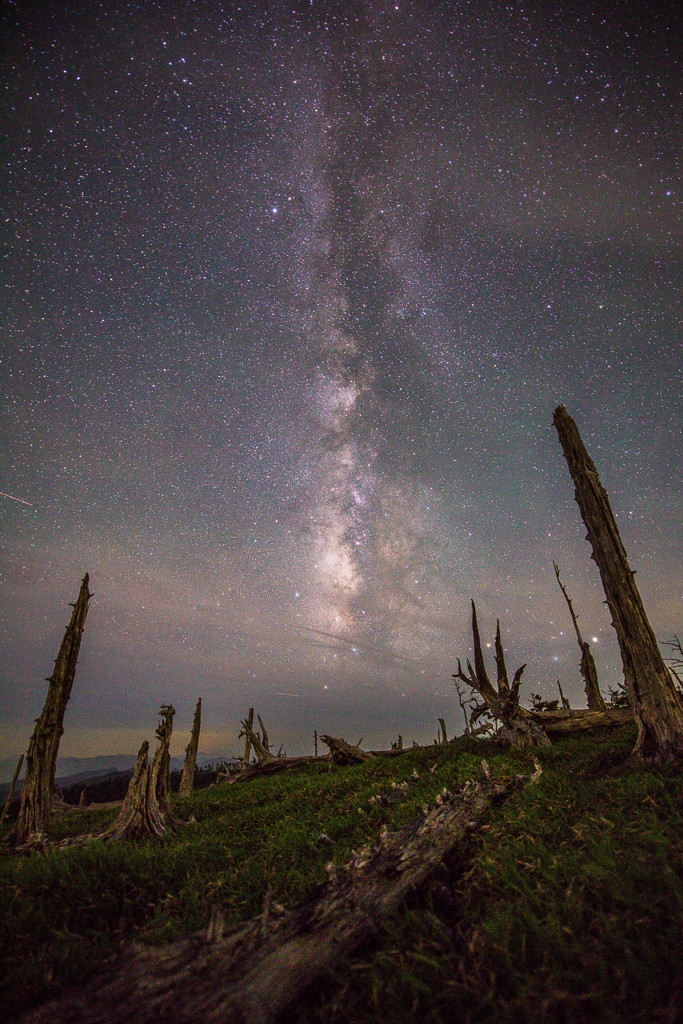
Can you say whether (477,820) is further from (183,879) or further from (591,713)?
(591,713)

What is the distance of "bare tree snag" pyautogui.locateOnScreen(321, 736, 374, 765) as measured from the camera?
18.8 meters

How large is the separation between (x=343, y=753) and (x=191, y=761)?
834cm

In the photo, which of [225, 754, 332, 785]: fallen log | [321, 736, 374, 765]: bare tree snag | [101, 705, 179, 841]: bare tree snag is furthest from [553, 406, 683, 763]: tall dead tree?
[225, 754, 332, 785]: fallen log

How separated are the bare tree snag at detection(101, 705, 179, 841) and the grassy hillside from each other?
168 cm

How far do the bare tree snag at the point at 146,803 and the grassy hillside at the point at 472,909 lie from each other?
1684 mm

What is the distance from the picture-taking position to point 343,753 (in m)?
19.0

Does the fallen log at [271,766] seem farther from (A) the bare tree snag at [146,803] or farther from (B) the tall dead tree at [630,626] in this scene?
(B) the tall dead tree at [630,626]

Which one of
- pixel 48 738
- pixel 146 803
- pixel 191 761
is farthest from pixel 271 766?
pixel 146 803

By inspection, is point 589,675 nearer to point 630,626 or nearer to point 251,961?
point 630,626

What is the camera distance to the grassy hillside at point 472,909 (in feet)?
7.75

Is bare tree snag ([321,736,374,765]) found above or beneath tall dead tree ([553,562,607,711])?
beneath

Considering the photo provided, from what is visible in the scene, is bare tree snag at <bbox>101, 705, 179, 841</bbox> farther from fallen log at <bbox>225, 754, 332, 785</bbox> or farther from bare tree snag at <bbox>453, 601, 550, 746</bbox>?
fallen log at <bbox>225, 754, 332, 785</bbox>

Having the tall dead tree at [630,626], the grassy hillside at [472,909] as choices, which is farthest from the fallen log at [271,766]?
the tall dead tree at [630,626]

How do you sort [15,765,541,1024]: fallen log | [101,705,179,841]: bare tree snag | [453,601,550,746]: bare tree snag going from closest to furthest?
[15,765,541,1024]: fallen log, [101,705,179,841]: bare tree snag, [453,601,550,746]: bare tree snag
